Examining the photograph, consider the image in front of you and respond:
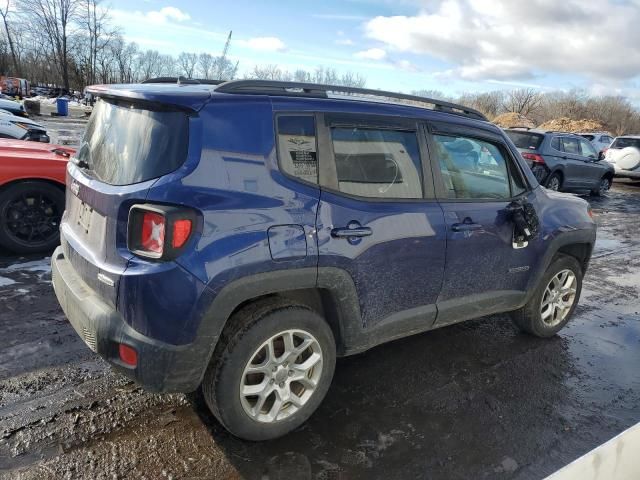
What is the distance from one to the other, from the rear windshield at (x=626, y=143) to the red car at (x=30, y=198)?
61.1ft

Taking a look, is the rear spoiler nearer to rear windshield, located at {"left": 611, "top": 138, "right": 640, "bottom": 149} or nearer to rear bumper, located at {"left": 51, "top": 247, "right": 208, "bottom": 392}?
rear bumper, located at {"left": 51, "top": 247, "right": 208, "bottom": 392}

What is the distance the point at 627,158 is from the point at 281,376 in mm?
18706

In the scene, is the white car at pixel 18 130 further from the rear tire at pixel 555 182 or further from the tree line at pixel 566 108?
the tree line at pixel 566 108

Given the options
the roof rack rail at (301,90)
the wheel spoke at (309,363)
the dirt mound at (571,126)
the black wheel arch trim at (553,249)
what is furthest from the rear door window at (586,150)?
the dirt mound at (571,126)

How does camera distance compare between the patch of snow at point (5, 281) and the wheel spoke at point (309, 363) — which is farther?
the patch of snow at point (5, 281)

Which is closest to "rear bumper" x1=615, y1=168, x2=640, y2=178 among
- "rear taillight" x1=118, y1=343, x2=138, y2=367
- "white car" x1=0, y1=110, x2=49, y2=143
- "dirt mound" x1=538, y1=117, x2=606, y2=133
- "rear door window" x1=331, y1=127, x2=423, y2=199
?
"rear door window" x1=331, y1=127, x2=423, y2=199

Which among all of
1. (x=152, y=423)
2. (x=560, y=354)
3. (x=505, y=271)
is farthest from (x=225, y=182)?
(x=560, y=354)

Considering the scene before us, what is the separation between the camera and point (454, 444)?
9.32ft

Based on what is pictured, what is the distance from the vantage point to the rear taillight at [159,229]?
2.23 metres

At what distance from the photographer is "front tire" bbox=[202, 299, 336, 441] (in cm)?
249

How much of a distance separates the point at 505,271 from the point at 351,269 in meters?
1.52

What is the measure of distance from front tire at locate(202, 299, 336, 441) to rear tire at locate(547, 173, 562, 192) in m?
12.0

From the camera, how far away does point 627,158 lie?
17.4 m

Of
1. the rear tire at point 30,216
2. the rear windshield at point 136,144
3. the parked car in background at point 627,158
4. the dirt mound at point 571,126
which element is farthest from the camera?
the dirt mound at point 571,126
